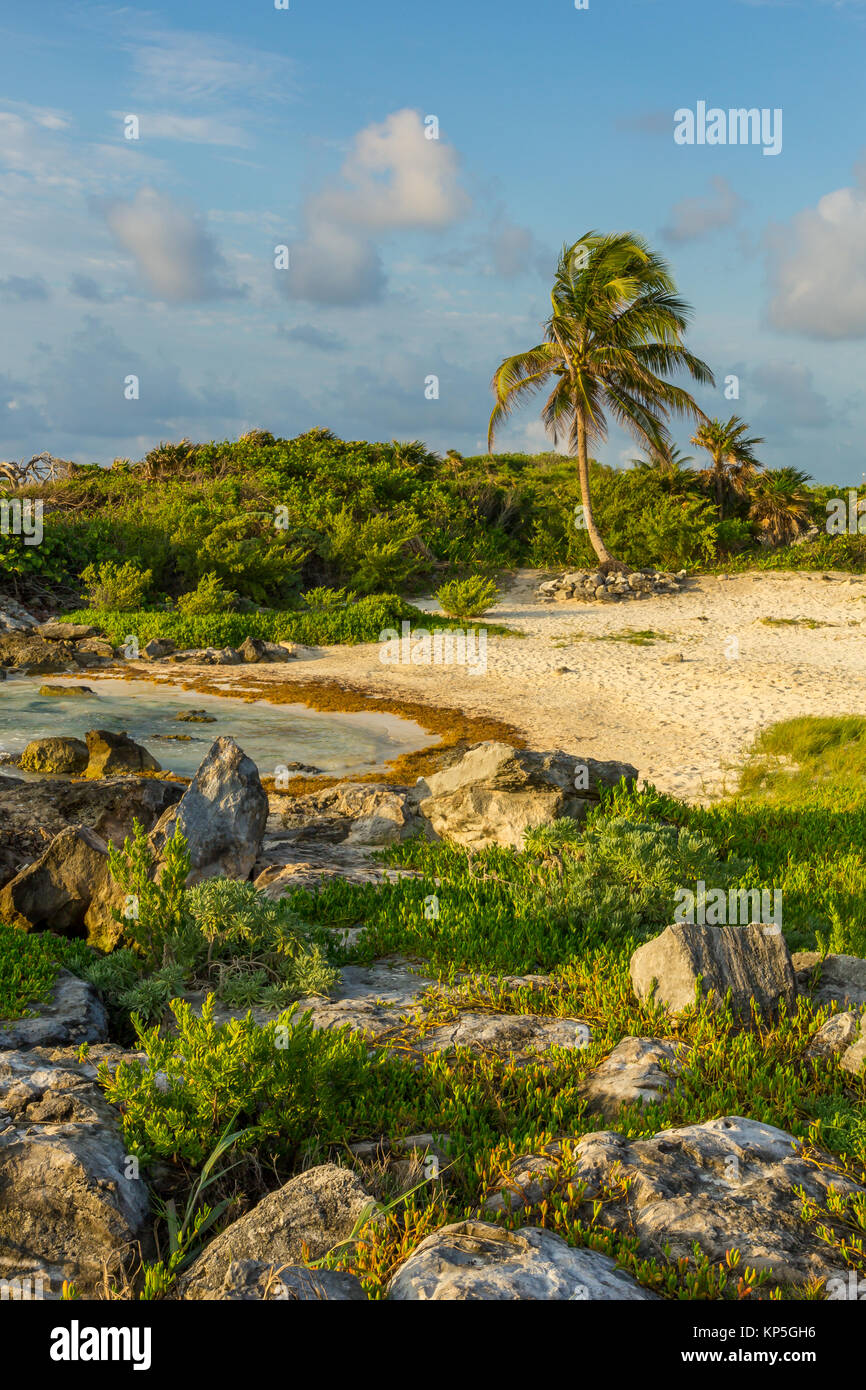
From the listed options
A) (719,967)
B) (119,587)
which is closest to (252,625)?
(119,587)

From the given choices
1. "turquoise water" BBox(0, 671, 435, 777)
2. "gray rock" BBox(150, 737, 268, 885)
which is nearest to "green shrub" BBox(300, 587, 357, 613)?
"turquoise water" BBox(0, 671, 435, 777)

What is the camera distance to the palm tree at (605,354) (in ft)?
94.0

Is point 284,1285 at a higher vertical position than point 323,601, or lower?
lower

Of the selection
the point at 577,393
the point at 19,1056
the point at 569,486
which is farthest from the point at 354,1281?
the point at 569,486

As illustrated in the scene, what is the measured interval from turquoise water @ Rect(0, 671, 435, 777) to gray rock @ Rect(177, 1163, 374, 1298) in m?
9.48

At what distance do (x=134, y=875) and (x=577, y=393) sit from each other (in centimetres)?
2722

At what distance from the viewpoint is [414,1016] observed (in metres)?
4.98

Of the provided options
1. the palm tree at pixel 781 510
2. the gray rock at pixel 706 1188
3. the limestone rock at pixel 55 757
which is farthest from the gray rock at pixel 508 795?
the palm tree at pixel 781 510

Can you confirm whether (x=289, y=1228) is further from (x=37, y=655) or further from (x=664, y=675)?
(x=37, y=655)

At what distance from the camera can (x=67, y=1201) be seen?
124 inches

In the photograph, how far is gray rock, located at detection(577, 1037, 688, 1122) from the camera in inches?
164

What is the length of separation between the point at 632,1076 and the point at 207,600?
21240 millimetres

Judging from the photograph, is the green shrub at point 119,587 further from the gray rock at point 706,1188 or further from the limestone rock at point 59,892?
the gray rock at point 706,1188
